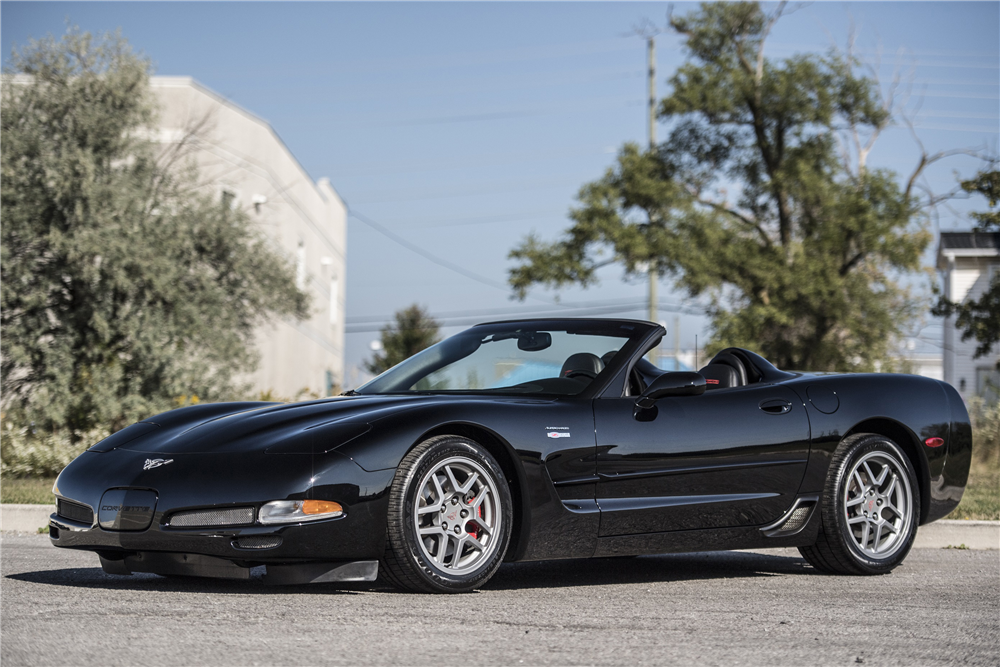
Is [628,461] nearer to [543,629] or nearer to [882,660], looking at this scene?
[543,629]

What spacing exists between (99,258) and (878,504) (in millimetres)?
11021

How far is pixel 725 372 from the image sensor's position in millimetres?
6371

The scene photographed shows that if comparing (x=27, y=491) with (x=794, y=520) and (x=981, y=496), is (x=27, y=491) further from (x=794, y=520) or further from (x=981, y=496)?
(x=981, y=496)

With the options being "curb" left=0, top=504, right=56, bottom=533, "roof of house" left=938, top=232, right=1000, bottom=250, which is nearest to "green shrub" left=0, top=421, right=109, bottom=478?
"curb" left=0, top=504, right=56, bottom=533

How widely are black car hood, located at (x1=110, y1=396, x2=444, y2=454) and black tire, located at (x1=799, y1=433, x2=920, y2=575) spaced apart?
2412mm

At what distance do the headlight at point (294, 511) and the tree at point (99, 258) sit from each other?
32.5 ft

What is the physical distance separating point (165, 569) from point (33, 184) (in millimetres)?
10889

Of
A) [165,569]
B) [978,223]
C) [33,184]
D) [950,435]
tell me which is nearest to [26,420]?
[33,184]

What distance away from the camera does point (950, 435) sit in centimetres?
661

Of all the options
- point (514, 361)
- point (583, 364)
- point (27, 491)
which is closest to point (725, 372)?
point (583, 364)

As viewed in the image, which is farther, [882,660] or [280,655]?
[882,660]

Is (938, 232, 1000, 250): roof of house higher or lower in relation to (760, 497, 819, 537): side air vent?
higher

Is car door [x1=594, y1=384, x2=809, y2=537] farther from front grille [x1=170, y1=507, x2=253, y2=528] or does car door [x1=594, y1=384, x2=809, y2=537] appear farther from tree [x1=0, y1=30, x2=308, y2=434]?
tree [x1=0, y1=30, x2=308, y2=434]

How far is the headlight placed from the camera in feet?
14.5
